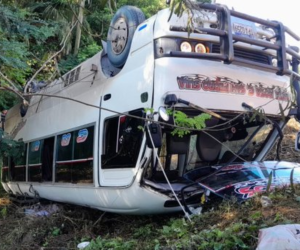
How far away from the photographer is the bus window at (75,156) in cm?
602

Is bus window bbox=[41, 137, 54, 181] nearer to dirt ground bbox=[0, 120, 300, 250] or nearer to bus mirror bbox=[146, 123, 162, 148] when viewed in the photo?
dirt ground bbox=[0, 120, 300, 250]

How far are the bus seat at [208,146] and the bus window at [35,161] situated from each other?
383 cm

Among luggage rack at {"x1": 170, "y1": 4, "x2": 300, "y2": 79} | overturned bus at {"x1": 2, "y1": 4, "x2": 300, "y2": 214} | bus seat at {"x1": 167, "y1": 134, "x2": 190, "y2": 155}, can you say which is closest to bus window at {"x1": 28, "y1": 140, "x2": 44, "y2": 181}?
→ overturned bus at {"x1": 2, "y1": 4, "x2": 300, "y2": 214}

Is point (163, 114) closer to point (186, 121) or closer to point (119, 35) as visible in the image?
point (186, 121)

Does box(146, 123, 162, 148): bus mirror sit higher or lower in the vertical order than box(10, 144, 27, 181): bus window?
higher

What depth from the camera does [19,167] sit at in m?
9.52

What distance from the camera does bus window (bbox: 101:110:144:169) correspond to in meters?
5.00

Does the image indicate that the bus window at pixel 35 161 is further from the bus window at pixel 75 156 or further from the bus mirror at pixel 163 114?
the bus mirror at pixel 163 114

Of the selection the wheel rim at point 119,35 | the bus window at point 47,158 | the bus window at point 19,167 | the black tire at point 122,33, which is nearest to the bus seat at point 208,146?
the black tire at point 122,33

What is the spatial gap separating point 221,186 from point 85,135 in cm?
243

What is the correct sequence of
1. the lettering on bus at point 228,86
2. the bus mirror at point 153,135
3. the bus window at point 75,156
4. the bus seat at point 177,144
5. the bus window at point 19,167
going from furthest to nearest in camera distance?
the bus window at point 19,167 < the bus window at point 75,156 < the bus seat at point 177,144 < the lettering on bus at point 228,86 < the bus mirror at point 153,135

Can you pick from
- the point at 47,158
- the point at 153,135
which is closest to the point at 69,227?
the point at 47,158

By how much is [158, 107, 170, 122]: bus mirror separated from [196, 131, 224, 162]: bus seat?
1046 mm

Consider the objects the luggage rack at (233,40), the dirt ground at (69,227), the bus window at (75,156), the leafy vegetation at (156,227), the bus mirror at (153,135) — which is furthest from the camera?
the bus window at (75,156)
